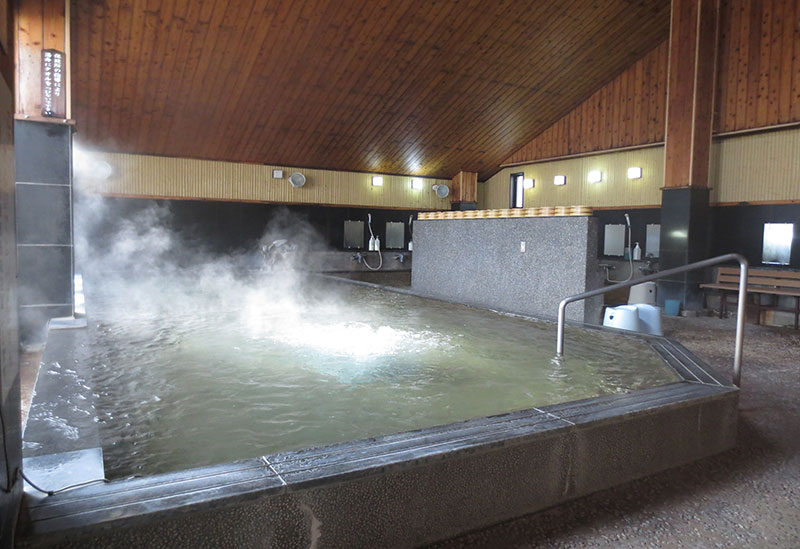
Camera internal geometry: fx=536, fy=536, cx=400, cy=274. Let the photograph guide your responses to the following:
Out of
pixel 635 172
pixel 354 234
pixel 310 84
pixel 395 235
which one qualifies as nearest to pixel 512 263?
pixel 310 84

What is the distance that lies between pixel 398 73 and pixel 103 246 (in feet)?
21.9

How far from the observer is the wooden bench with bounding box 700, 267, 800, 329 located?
282 inches

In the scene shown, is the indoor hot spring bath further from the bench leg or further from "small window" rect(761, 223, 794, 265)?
"small window" rect(761, 223, 794, 265)

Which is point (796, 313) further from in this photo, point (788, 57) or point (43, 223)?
point (43, 223)

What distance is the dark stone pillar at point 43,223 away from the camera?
4.88 meters

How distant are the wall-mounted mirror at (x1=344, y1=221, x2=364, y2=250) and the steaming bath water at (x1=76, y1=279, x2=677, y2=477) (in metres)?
7.01

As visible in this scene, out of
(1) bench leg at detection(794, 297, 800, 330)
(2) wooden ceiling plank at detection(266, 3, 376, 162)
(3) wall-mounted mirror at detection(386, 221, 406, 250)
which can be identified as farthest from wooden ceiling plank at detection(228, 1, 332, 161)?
(1) bench leg at detection(794, 297, 800, 330)

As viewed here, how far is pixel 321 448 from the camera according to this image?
200cm

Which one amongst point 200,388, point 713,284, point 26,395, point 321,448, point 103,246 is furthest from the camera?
point 103,246

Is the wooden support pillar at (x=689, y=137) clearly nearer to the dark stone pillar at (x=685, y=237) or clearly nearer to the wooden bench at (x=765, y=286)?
the dark stone pillar at (x=685, y=237)

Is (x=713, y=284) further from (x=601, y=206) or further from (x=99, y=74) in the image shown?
(x=99, y=74)

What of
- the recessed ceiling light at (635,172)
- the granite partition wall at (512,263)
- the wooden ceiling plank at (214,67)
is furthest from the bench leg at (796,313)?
the wooden ceiling plank at (214,67)

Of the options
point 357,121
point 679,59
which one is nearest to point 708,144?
point 679,59

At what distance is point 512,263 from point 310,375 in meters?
3.85
